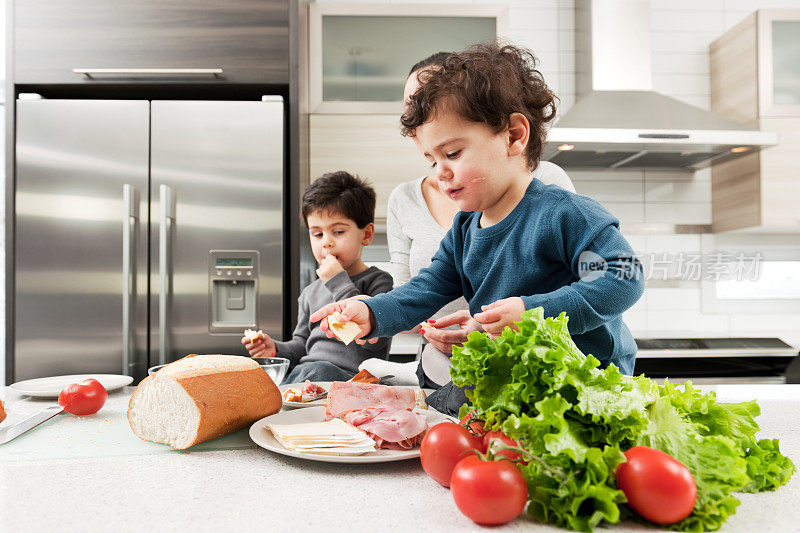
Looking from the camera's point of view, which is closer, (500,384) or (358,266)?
(500,384)

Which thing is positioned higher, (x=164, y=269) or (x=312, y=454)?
(x=164, y=269)

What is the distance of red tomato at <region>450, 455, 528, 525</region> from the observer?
53 cm

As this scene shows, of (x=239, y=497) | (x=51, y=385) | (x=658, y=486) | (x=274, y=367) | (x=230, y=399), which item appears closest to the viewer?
(x=658, y=486)

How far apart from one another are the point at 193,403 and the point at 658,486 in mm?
612

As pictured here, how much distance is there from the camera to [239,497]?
2.08 ft

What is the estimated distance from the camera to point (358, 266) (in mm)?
2023

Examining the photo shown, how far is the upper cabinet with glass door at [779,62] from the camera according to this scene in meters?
2.85

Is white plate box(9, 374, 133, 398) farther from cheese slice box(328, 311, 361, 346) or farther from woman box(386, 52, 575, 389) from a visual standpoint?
woman box(386, 52, 575, 389)

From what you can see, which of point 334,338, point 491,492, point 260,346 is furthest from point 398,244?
point 491,492

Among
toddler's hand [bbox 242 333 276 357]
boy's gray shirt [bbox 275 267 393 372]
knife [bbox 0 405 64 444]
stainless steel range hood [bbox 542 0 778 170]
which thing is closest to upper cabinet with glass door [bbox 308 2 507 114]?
stainless steel range hood [bbox 542 0 778 170]

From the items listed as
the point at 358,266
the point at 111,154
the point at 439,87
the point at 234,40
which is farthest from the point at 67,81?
the point at 439,87

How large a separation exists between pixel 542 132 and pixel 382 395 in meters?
0.59

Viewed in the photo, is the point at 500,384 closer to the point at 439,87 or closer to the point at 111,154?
the point at 439,87

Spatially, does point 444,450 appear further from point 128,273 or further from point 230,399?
point 128,273
